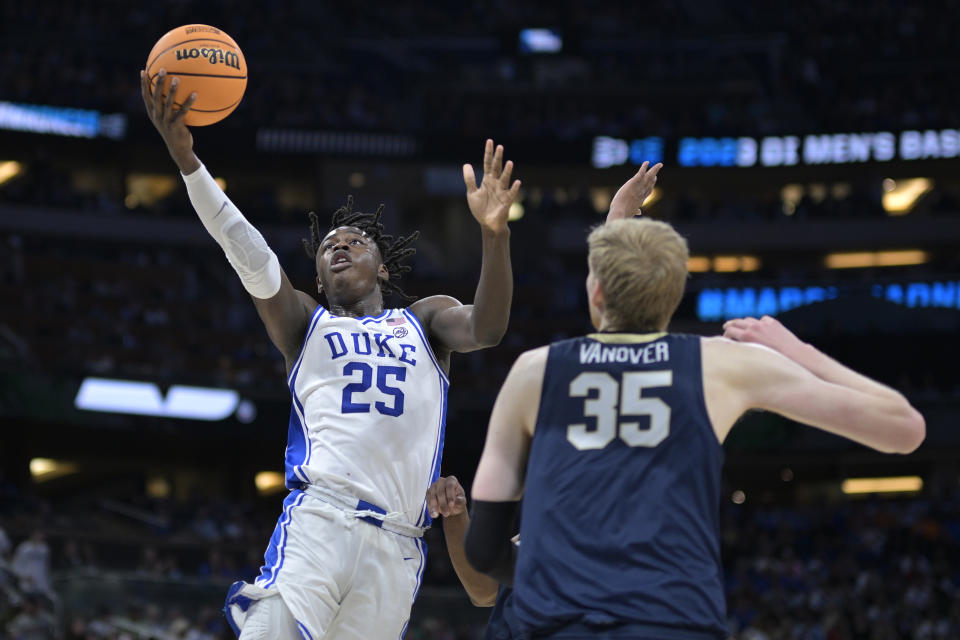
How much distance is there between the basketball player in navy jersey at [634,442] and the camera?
299 cm

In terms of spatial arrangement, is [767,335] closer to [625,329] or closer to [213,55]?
[625,329]

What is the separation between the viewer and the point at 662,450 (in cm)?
307

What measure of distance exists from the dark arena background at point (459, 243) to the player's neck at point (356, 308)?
11.2 m

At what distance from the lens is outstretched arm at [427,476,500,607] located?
180 inches

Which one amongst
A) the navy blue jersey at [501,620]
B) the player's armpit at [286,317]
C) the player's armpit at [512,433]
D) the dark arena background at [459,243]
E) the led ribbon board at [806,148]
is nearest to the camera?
the player's armpit at [512,433]

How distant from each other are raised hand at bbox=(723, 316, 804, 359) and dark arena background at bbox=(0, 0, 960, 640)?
13331 millimetres

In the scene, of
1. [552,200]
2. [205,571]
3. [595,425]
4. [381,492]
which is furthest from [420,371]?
[552,200]

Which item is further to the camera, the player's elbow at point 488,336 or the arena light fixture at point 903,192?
the arena light fixture at point 903,192

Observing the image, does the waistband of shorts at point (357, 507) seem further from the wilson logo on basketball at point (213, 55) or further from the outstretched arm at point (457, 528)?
the wilson logo on basketball at point (213, 55)

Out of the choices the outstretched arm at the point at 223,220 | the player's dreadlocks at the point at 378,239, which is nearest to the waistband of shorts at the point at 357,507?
the outstretched arm at the point at 223,220

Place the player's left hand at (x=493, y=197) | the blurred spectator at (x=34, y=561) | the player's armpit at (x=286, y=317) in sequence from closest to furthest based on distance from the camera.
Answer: the player's left hand at (x=493, y=197), the player's armpit at (x=286, y=317), the blurred spectator at (x=34, y=561)

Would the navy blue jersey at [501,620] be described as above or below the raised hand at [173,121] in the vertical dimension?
below

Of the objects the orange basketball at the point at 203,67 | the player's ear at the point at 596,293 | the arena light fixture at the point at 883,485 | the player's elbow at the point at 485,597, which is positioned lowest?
the arena light fixture at the point at 883,485

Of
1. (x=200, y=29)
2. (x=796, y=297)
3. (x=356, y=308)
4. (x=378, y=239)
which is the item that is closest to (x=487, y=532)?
(x=356, y=308)
